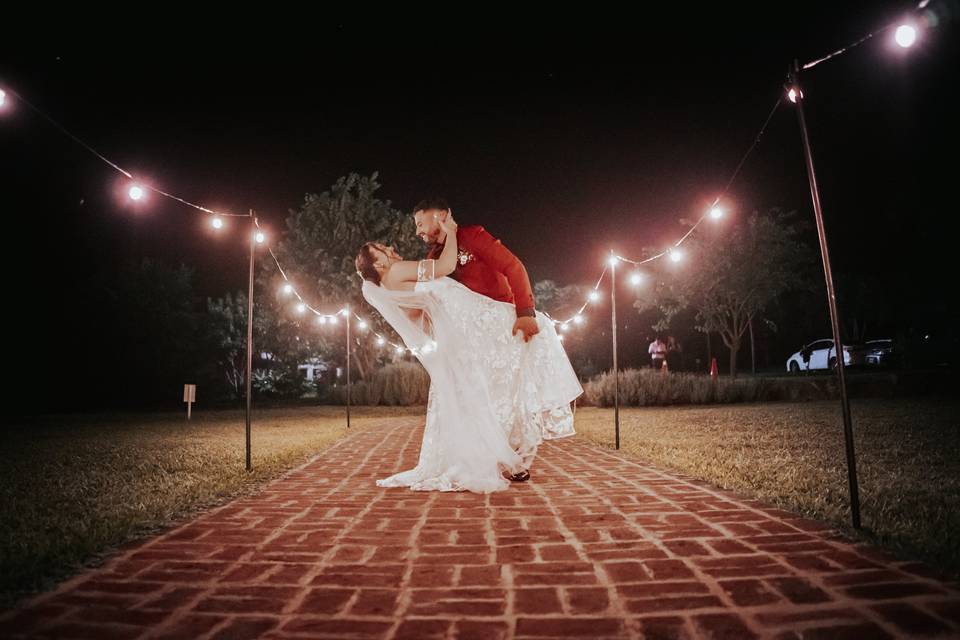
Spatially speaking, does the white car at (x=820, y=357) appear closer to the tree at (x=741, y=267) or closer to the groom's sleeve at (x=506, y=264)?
the tree at (x=741, y=267)

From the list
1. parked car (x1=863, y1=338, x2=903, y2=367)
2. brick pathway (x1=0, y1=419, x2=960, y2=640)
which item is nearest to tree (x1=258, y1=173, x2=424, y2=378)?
brick pathway (x1=0, y1=419, x2=960, y2=640)

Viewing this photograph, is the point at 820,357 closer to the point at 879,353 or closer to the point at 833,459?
the point at 879,353

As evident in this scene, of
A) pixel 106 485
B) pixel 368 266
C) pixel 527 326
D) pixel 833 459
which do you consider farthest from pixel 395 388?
pixel 833 459

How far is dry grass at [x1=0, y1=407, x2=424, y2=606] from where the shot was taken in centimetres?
251

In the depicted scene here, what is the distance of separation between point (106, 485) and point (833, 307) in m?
5.42

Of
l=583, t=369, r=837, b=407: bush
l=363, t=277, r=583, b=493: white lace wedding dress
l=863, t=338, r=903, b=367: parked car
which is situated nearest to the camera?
l=363, t=277, r=583, b=493: white lace wedding dress

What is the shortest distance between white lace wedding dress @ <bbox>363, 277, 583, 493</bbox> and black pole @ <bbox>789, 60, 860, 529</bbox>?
6.77 feet

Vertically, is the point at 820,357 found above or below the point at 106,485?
above

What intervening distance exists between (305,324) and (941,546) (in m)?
24.5

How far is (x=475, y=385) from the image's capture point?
4043mm

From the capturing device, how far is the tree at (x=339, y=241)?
21.3m

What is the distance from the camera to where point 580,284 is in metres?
41.2

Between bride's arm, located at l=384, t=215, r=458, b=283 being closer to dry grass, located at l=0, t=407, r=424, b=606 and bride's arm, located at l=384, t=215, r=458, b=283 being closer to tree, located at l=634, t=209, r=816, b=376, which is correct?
dry grass, located at l=0, t=407, r=424, b=606

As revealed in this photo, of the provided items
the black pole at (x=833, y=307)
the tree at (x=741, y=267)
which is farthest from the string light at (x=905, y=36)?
the tree at (x=741, y=267)
